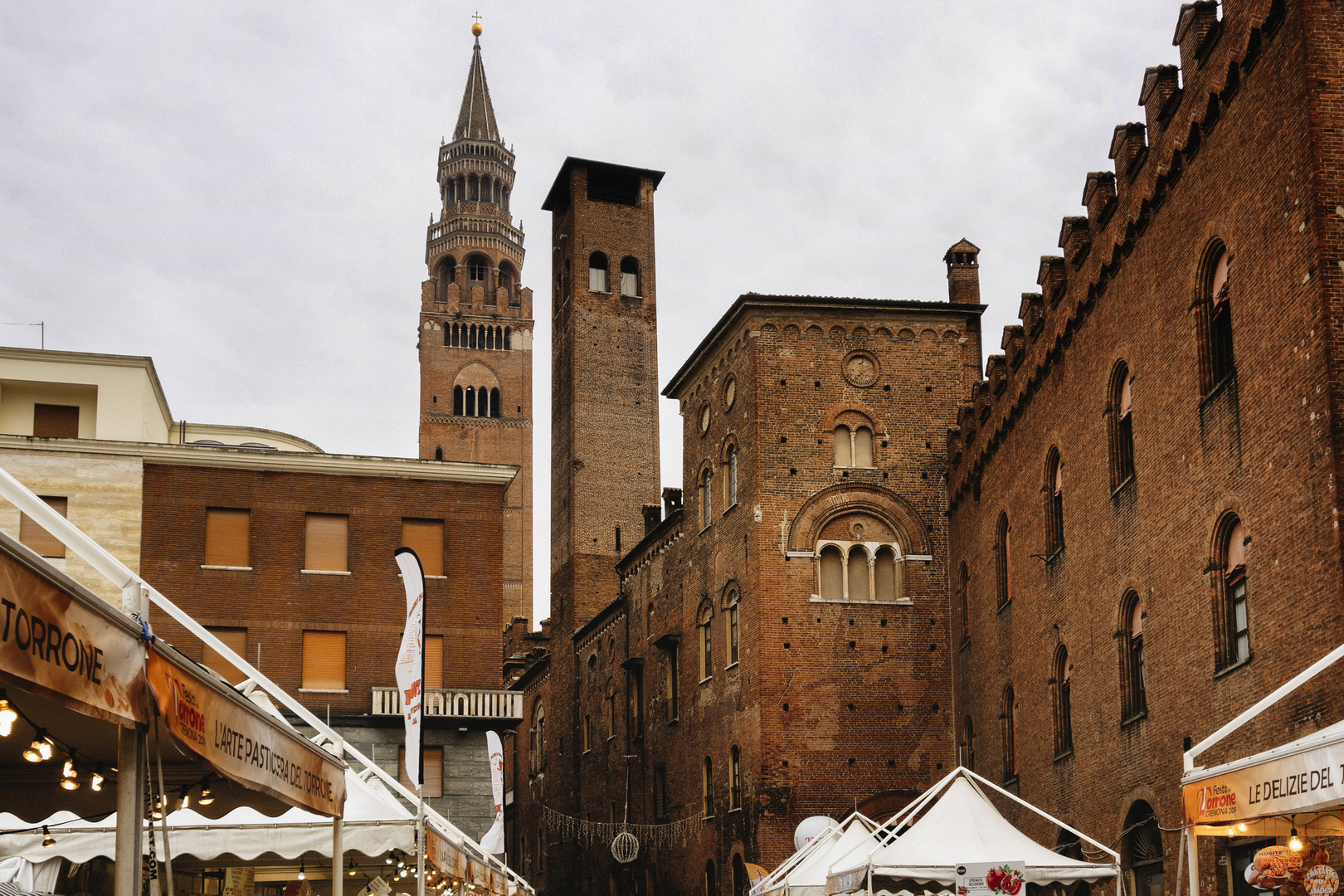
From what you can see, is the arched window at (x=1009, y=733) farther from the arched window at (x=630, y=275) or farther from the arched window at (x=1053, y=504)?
the arched window at (x=630, y=275)

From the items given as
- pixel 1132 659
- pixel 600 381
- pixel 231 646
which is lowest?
pixel 1132 659

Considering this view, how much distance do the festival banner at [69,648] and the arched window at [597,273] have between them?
4362 centimetres

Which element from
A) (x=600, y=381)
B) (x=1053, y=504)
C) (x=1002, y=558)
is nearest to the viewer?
(x=1053, y=504)

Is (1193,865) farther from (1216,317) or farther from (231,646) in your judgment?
(231,646)

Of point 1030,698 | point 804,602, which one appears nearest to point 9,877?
point 1030,698

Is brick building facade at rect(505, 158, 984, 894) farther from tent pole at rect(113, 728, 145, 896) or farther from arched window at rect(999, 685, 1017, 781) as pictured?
tent pole at rect(113, 728, 145, 896)

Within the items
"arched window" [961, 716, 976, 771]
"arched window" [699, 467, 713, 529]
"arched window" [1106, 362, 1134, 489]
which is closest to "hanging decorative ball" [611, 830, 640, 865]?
"arched window" [699, 467, 713, 529]

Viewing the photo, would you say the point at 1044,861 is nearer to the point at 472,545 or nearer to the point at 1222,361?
the point at 1222,361

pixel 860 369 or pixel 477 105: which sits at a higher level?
pixel 477 105

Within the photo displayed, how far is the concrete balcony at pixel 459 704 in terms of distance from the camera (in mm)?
31562

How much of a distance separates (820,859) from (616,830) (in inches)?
880

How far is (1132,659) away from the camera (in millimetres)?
20719

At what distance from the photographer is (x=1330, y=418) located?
14453mm

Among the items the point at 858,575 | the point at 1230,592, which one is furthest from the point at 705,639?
the point at 1230,592
